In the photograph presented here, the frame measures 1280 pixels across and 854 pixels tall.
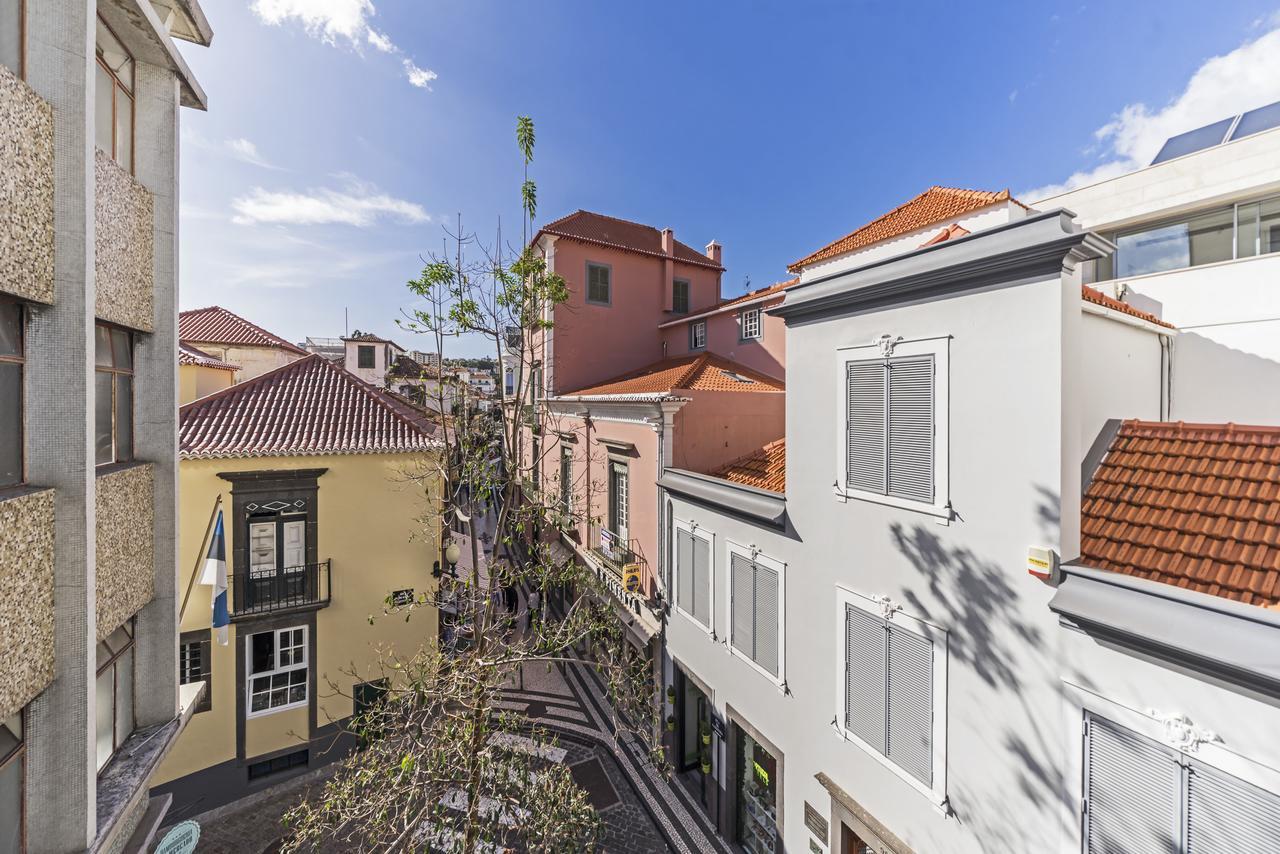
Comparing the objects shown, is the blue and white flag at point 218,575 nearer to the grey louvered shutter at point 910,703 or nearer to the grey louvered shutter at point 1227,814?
the grey louvered shutter at point 910,703

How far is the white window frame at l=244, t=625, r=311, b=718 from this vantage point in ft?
33.7

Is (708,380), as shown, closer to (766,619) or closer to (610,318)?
(766,619)

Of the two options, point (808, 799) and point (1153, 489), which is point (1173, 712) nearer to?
point (1153, 489)

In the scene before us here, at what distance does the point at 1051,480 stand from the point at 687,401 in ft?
21.9

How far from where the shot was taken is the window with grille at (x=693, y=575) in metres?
9.44

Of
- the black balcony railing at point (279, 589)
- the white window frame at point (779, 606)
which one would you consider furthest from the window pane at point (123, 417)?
the white window frame at point (779, 606)

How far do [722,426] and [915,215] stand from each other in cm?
676

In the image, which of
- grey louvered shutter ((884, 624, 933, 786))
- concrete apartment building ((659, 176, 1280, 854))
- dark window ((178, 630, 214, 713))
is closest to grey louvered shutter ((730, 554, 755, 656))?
concrete apartment building ((659, 176, 1280, 854))

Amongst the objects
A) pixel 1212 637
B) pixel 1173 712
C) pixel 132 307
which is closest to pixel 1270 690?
pixel 1212 637

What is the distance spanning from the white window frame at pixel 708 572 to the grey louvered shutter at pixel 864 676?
3.14 meters

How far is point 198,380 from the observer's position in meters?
14.4

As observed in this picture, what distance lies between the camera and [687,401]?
10445 mm

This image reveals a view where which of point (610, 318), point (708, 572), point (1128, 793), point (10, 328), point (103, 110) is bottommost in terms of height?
point (1128, 793)

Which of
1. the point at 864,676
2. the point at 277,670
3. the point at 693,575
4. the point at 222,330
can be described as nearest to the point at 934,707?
the point at 864,676
